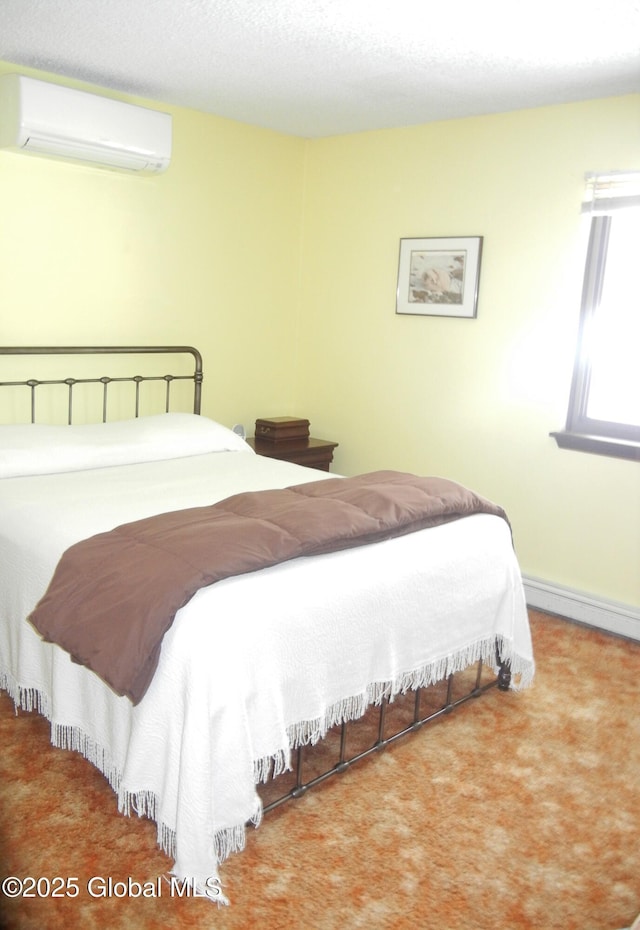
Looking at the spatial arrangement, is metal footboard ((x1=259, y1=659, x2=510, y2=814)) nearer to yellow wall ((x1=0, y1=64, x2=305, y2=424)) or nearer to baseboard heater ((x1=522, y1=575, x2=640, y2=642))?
baseboard heater ((x1=522, y1=575, x2=640, y2=642))

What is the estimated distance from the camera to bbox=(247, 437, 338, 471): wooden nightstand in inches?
176

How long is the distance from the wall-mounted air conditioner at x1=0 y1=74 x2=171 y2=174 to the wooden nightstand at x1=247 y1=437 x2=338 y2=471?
5.13 ft

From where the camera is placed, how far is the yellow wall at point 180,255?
3.65m

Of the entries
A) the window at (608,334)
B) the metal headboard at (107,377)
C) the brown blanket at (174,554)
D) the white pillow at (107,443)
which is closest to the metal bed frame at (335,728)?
the metal headboard at (107,377)

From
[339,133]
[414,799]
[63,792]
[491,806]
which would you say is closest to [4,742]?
[63,792]

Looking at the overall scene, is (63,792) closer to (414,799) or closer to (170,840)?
(170,840)

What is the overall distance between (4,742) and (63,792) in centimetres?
35

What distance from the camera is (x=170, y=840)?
198cm

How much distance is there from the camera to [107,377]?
400 centimetres

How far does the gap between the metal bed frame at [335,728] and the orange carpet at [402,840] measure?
1.9 inches

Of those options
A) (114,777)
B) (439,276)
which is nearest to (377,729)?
(114,777)

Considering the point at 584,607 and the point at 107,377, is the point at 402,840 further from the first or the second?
the point at 107,377

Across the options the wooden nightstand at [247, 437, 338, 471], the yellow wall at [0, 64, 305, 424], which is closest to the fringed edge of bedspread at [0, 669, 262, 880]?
the yellow wall at [0, 64, 305, 424]

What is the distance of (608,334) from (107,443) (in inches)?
90.7
